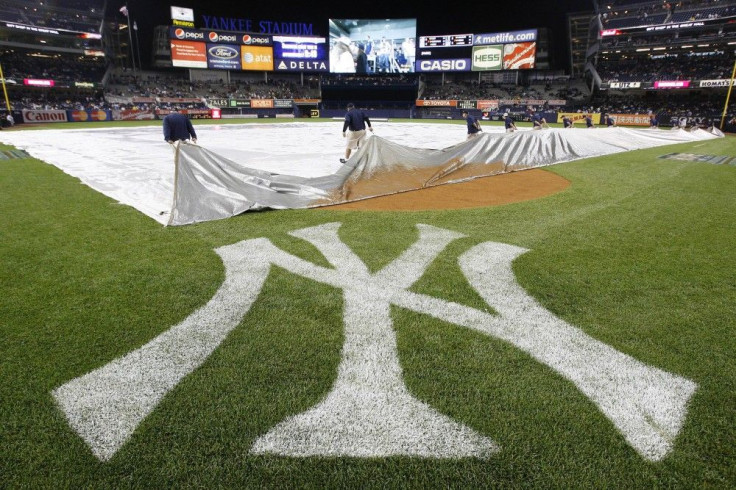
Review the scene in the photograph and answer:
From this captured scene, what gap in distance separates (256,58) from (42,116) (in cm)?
3158

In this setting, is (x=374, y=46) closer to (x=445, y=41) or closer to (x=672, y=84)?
(x=445, y=41)

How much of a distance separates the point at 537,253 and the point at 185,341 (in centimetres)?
377

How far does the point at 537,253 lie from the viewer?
15.5ft

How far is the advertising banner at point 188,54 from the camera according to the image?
180 feet

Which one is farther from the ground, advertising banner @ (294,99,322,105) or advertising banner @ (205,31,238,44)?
advertising banner @ (205,31,238,44)

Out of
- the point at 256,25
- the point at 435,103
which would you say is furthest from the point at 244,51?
the point at 435,103

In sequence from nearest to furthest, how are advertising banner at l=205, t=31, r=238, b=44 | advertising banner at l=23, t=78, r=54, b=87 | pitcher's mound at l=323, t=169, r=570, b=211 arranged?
pitcher's mound at l=323, t=169, r=570, b=211 → advertising banner at l=23, t=78, r=54, b=87 → advertising banner at l=205, t=31, r=238, b=44

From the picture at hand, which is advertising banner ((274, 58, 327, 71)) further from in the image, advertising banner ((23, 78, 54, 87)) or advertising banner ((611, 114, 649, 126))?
advertising banner ((611, 114, 649, 126))

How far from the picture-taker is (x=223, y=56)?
189 ft

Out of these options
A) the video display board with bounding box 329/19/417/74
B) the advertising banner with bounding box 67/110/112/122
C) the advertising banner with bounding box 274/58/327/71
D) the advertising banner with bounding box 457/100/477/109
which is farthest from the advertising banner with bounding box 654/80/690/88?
the advertising banner with bounding box 67/110/112/122

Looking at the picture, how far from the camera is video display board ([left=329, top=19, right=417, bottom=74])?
202 feet

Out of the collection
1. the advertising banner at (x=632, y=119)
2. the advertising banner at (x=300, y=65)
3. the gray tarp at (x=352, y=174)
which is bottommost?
the gray tarp at (x=352, y=174)

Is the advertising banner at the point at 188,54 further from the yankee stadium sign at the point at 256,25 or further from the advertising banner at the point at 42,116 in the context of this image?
the advertising banner at the point at 42,116

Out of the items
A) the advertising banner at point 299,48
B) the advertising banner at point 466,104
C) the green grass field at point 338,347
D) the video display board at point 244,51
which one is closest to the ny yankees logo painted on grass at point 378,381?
the green grass field at point 338,347
